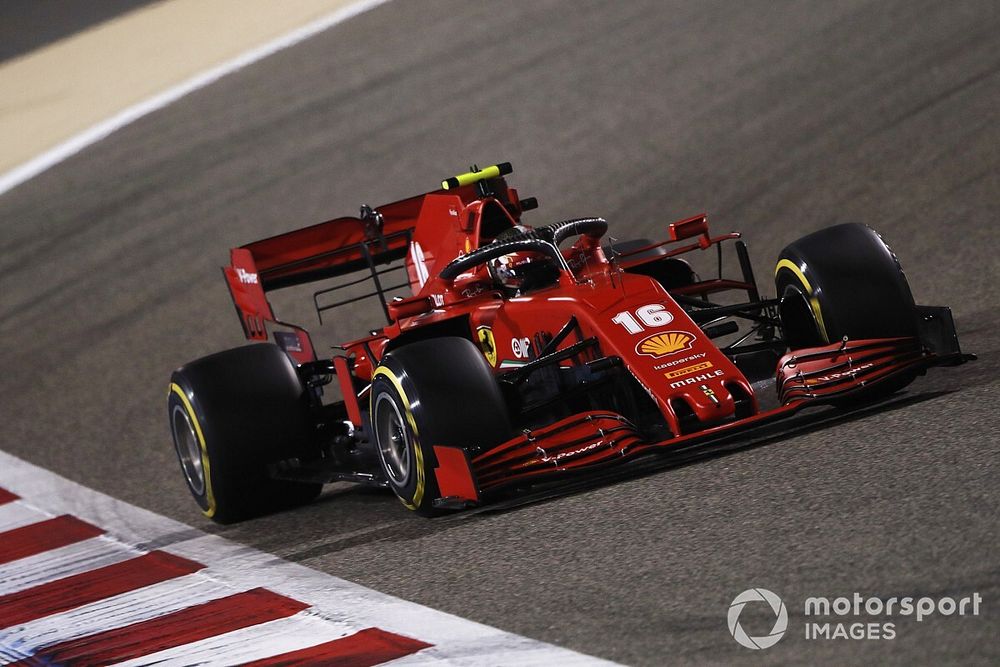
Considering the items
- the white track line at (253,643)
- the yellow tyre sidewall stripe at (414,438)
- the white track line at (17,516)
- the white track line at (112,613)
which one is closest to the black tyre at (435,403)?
the yellow tyre sidewall stripe at (414,438)

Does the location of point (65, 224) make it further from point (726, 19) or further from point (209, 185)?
point (726, 19)

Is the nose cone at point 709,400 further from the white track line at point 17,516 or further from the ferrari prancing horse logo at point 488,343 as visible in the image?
the white track line at point 17,516

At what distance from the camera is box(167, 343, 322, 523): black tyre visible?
23.8ft

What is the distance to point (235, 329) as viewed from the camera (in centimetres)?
1259

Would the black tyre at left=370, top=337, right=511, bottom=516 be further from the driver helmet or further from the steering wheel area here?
the driver helmet

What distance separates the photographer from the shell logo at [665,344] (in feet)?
20.2

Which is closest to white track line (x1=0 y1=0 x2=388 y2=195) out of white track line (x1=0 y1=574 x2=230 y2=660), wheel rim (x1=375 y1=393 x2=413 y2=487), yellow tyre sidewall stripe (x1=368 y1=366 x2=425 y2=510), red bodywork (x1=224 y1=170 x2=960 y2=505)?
red bodywork (x1=224 y1=170 x2=960 y2=505)

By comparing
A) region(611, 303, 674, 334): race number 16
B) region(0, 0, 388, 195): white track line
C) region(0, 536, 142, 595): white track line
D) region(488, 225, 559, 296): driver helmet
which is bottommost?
region(0, 536, 142, 595): white track line

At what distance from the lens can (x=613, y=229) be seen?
504 inches

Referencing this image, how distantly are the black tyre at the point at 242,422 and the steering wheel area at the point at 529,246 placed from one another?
0.97 m

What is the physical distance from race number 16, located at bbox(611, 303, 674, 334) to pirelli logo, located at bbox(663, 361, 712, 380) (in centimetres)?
29

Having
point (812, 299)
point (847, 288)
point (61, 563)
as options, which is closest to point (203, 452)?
point (61, 563)

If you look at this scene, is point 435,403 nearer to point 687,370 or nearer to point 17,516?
point 687,370

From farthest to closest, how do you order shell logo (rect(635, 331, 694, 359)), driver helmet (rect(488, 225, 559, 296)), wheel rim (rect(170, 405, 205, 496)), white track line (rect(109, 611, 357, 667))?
→ wheel rim (rect(170, 405, 205, 496)), driver helmet (rect(488, 225, 559, 296)), shell logo (rect(635, 331, 694, 359)), white track line (rect(109, 611, 357, 667))
